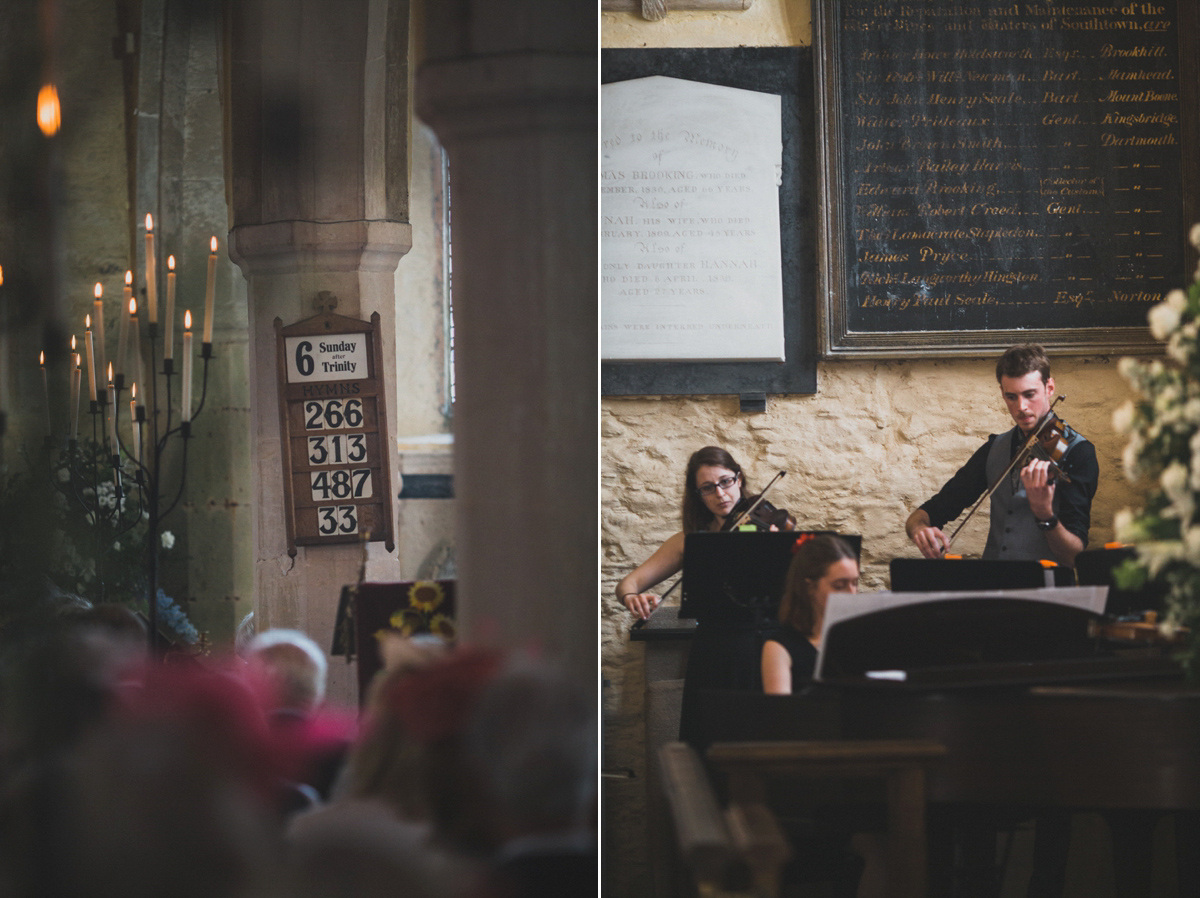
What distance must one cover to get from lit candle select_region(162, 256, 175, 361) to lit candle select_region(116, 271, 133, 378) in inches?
2.5

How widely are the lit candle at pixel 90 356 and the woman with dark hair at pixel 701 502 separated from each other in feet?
6.41

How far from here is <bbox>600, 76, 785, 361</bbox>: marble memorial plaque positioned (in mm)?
3947

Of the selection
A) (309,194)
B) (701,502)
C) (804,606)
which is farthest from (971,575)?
(309,194)

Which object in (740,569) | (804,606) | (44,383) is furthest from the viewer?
(740,569)

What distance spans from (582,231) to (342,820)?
3.57 ft

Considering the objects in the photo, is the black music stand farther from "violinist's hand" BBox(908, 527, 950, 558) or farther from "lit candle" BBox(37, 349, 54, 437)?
"lit candle" BBox(37, 349, 54, 437)

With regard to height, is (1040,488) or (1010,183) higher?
(1010,183)

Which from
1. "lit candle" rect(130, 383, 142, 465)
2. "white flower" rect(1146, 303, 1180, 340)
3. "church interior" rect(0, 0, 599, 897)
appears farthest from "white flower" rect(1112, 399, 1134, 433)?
"lit candle" rect(130, 383, 142, 465)

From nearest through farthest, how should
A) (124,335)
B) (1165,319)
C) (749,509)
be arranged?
1. (1165,319)
2. (124,335)
3. (749,509)

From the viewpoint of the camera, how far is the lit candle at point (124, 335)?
2000 mm

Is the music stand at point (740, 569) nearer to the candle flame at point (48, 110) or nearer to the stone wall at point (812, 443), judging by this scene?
the stone wall at point (812, 443)

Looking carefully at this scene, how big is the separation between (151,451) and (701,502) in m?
2.01

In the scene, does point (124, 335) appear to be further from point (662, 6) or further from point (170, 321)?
point (662, 6)

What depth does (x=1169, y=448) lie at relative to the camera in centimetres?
181
